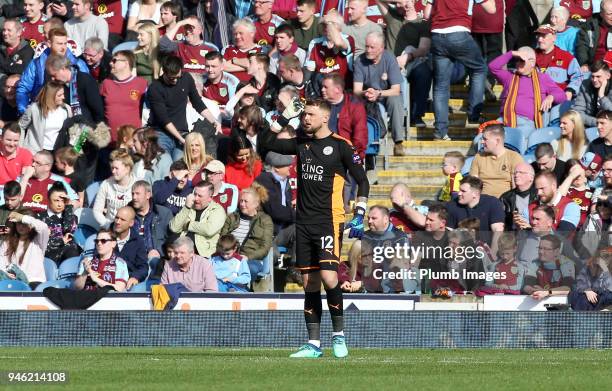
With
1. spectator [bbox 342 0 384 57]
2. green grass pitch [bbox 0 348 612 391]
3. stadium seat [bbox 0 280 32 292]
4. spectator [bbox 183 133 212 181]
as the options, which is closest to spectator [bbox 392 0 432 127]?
spectator [bbox 342 0 384 57]

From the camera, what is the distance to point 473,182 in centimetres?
1647

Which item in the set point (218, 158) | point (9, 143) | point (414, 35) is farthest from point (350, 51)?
point (9, 143)

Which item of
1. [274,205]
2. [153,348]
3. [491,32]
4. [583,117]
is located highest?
[491,32]

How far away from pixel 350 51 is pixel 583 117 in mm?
3235

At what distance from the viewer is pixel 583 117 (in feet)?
60.2

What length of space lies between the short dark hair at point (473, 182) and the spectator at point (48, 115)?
5248 millimetres

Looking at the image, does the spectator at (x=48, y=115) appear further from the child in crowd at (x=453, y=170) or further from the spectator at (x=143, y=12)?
the child in crowd at (x=453, y=170)

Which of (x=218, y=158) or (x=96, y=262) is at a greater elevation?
(x=218, y=158)

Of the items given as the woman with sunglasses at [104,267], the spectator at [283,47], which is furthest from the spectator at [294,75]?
the woman with sunglasses at [104,267]

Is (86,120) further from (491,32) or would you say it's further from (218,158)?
(491,32)

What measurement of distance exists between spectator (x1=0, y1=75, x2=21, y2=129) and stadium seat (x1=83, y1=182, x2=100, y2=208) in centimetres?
214

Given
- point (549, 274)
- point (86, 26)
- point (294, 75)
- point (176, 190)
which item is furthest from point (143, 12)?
point (549, 274)

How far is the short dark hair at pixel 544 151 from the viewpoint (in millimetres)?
17078

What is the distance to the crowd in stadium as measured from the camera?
16.0 metres
